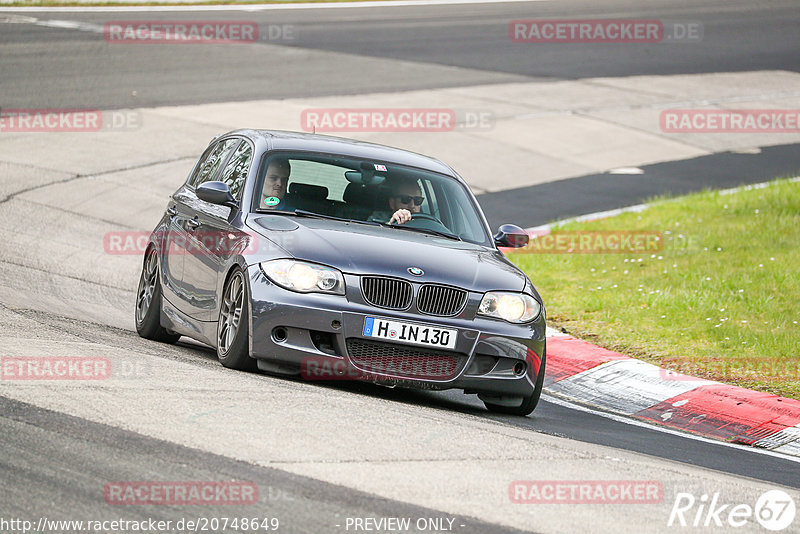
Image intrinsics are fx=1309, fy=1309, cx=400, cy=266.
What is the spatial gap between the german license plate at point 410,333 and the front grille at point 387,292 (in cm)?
12

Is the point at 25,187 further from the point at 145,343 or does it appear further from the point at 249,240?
the point at 249,240

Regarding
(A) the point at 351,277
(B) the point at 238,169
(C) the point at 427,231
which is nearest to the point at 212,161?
(B) the point at 238,169

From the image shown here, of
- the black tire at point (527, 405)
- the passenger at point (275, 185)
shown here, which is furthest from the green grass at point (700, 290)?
the passenger at point (275, 185)

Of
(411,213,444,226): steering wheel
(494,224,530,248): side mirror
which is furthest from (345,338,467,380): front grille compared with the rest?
(494,224,530,248): side mirror

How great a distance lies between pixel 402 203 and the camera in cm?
926

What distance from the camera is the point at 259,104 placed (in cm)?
2291

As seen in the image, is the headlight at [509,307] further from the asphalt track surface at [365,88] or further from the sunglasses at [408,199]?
the sunglasses at [408,199]

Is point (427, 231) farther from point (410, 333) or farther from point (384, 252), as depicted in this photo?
point (410, 333)

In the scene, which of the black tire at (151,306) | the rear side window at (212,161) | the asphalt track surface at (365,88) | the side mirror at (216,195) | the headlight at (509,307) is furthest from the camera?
the rear side window at (212,161)

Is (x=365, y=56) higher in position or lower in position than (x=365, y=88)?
higher

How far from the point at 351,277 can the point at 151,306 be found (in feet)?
8.85

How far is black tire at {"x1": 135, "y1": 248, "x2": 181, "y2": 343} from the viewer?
33.0ft

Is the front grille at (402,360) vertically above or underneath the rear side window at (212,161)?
underneath

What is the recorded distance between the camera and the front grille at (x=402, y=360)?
312 inches
